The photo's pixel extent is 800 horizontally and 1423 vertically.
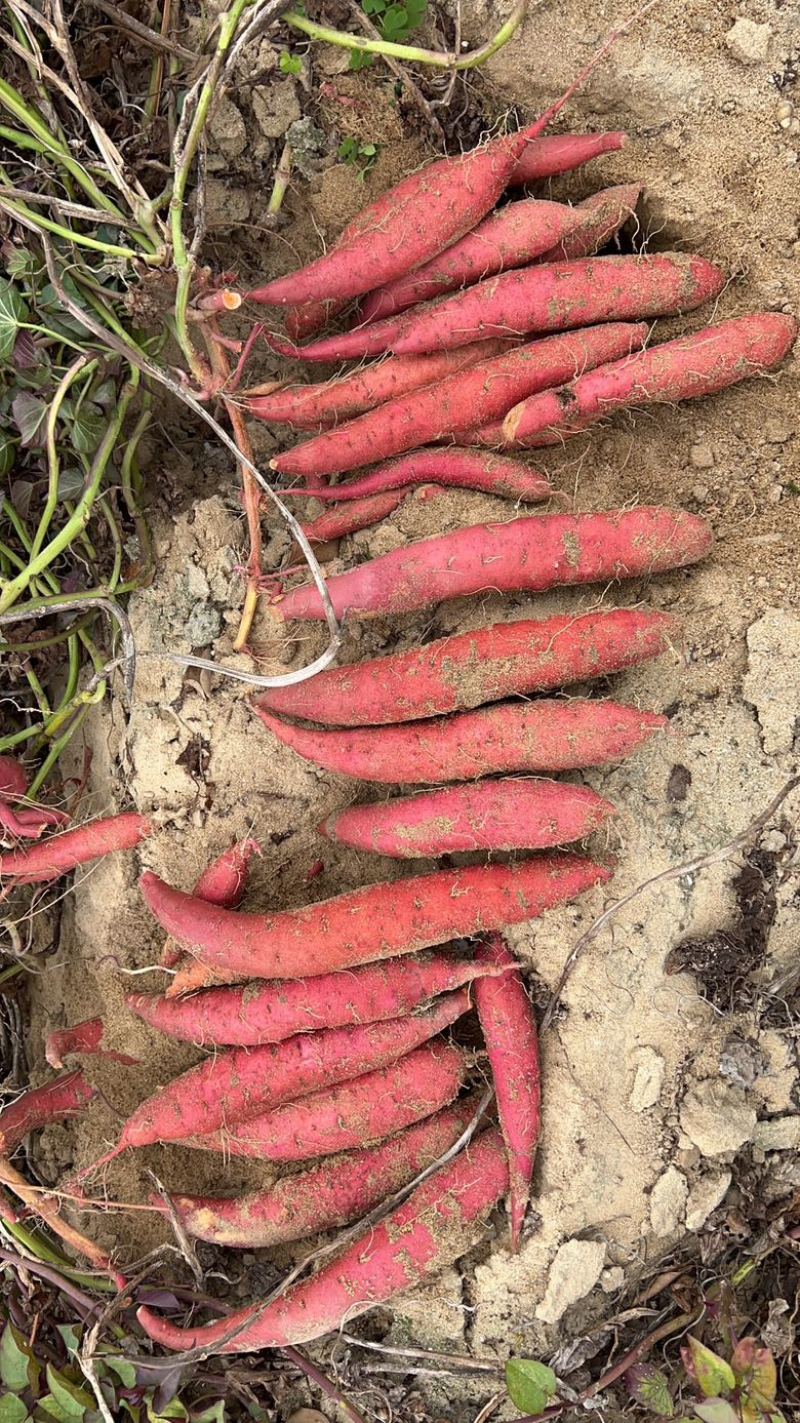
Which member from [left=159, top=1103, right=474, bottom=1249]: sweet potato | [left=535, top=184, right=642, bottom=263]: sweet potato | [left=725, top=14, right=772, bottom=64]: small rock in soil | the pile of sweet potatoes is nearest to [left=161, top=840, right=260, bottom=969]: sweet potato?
the pile of sweet potatoes

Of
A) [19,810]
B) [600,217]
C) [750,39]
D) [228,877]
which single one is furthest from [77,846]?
[750,39]

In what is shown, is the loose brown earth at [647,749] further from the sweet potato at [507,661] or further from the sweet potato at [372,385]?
the sweet potato at [372,385]

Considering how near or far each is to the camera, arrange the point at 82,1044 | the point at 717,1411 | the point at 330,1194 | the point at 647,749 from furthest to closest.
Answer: the point at 82,1044 < the point at 330,1194 < the point at 647,749 < the point at 717,1411

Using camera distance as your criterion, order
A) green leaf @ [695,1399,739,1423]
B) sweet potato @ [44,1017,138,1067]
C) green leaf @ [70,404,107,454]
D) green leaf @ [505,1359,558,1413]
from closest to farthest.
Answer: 1. green leaf @ [695,1399,739,1423]
2. green leaf @ [505,1359,558,1413]
3. green leaf @ [70,404,107,454]
4. sweet potato @ [44,1017,138,1067]

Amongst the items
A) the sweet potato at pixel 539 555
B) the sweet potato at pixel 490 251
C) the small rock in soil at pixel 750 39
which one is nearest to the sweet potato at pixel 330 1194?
the sweet potato at pixel 539 555

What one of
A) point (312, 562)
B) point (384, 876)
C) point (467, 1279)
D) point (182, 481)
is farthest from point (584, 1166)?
point (182, 481)

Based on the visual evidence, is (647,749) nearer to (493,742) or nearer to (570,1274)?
(493,742)

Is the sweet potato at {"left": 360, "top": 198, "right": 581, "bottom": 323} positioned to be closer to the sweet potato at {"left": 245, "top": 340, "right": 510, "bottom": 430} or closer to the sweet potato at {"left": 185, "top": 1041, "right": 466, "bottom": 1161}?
the sweet potato at {"left": 245, "top": 340, "right": 510, "bottom": 430}
